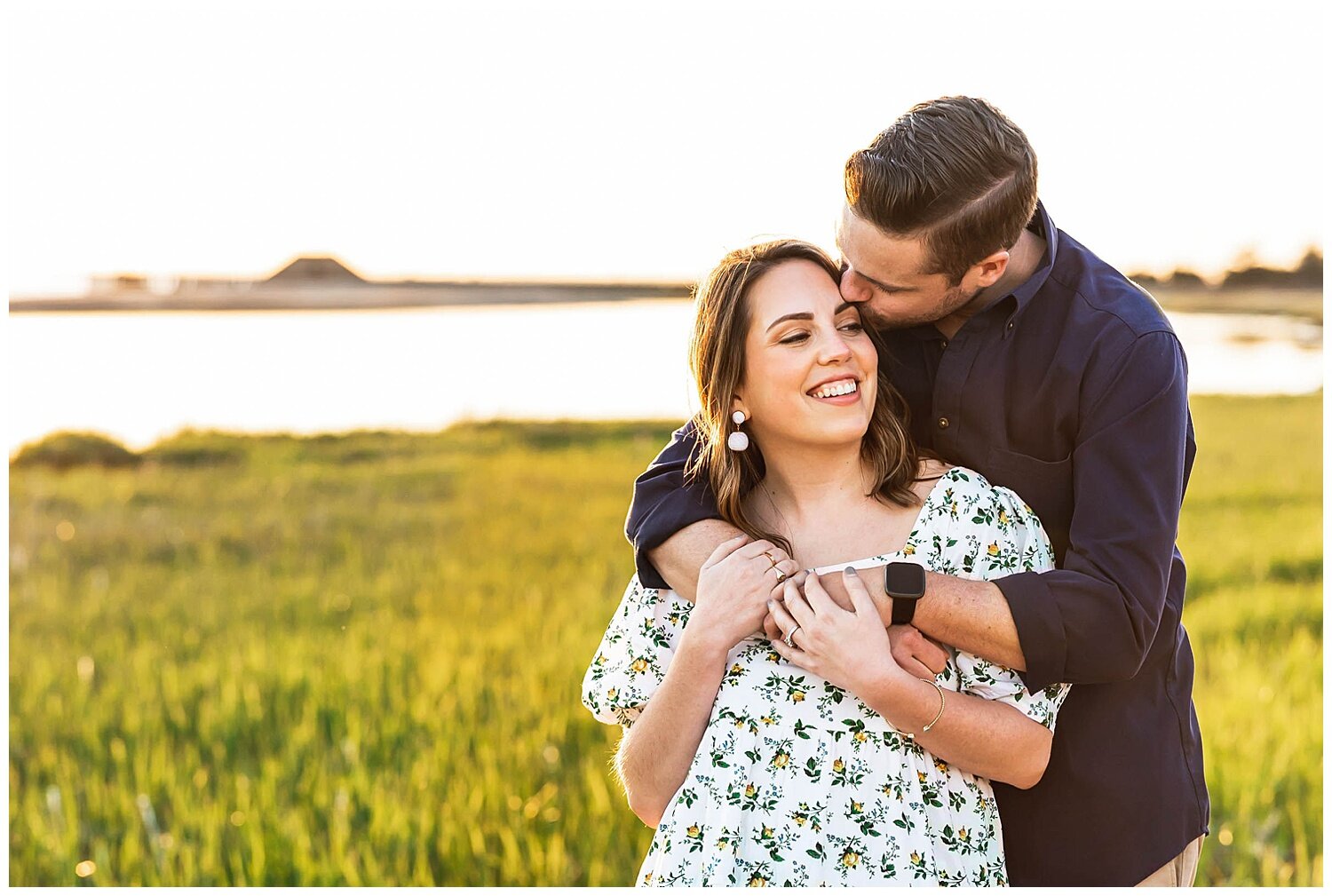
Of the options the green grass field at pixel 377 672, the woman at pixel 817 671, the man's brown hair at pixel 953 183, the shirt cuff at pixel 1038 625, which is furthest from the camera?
the green grass field at pixel 377 672

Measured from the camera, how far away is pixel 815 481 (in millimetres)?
2477

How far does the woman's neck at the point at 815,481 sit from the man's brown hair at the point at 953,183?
0.42 m

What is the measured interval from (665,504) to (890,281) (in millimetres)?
647

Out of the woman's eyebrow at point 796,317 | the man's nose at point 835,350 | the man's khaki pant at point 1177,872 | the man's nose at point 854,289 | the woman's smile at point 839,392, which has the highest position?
the man's nose at point 854,289

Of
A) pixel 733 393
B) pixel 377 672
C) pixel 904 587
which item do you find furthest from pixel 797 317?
pixel 377 672

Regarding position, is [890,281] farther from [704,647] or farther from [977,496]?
[704,647]

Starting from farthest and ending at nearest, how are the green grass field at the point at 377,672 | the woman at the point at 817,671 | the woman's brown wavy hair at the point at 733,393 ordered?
the green grass field at the point at 377,672, the woman's brown wavy hair at the point at 733,393, the woman at the point at 817,671

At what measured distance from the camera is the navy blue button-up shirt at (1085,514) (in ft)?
6.93

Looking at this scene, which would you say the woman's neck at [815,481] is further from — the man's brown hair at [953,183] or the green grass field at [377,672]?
the green grass field at [377,672]

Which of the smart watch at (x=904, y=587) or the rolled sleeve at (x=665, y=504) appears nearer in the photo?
the smart watch at (x=904, y=587)

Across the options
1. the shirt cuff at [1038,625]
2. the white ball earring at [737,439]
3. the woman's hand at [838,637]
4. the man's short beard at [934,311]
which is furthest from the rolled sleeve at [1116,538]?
the white ball earring at [737,439]

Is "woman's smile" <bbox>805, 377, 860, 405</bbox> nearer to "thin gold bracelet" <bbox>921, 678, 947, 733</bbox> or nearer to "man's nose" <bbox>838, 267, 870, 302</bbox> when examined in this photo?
"man's nose" <bbox>838, 267, 870, 302</bbox>

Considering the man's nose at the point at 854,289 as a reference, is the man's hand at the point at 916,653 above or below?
below

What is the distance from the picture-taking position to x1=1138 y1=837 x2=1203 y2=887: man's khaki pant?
2.42m
